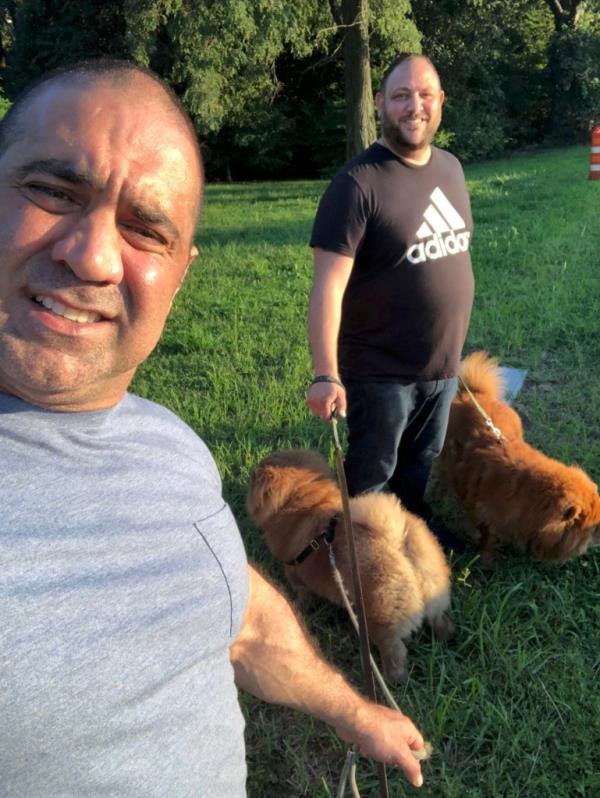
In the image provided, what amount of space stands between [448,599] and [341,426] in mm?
1875

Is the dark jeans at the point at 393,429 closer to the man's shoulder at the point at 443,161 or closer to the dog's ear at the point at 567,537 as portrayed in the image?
the dog's ear at the point at 567,537

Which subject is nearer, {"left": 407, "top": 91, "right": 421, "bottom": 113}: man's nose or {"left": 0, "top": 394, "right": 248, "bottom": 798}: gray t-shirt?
{"left": 0, "top": 394, "right": 248, "bottom": 798}: gray t-shirt

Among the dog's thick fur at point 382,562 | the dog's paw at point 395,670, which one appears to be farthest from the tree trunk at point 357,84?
the dog's paw at point 395,670

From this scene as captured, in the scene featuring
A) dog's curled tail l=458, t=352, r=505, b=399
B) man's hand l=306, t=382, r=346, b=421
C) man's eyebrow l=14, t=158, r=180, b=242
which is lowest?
dog's curled tail l=458, t=352, r=505, b=399

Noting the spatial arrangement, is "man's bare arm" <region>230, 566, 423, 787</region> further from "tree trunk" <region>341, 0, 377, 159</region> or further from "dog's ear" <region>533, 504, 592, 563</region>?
"tree trunk" <region>341, 0, 377, 159</region>

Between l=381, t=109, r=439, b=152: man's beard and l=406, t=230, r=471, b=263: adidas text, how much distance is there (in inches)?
14.4

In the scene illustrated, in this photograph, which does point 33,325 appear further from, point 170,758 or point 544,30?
point 544,30

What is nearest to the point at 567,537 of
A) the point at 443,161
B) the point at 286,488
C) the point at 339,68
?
the point at 286,488

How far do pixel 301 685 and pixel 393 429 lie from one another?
1585 millimetres

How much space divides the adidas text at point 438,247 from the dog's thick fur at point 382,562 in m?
1.01

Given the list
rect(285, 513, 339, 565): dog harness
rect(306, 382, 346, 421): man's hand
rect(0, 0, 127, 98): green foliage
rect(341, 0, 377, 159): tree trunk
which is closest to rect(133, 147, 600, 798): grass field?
rect(285, 513, 339, 565): dog harness

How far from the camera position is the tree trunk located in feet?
47.9

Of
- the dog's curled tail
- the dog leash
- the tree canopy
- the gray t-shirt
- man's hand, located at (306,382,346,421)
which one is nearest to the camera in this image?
the gray t-shirt

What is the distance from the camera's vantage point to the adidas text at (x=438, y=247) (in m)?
2.77
